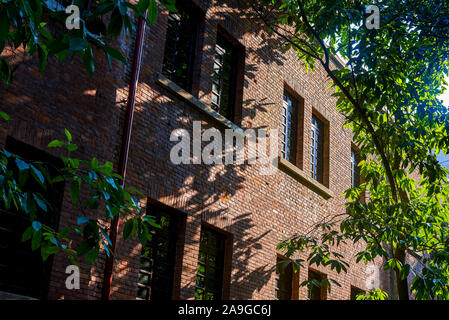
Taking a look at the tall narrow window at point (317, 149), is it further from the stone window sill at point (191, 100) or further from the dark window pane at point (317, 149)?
the stone window sill at point (191, 100)

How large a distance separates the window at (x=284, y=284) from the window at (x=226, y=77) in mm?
3414

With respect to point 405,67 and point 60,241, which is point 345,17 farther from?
point 60,241

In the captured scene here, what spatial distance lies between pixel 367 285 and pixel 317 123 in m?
4.54

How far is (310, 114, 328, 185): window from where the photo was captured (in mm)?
14047

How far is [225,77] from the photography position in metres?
11.4

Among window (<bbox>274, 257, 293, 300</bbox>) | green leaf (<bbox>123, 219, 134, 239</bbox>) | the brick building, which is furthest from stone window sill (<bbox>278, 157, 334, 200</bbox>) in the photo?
green leaf (<bbox>123, 219, 134, 239</bbox>)

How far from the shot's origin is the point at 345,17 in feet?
29.1

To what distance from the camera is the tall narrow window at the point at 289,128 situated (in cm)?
1293

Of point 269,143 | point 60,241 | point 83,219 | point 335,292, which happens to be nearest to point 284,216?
point 269,143

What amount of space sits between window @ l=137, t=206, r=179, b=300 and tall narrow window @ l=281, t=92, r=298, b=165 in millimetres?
4309

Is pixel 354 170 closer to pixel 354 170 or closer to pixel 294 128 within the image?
pixel 354 170

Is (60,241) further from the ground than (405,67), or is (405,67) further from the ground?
(405,67)

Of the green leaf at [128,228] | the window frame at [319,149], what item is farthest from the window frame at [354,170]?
the green leaf at [128,228]

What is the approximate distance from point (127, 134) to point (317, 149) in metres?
7.10
